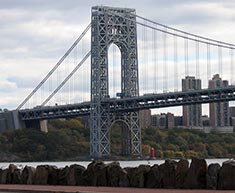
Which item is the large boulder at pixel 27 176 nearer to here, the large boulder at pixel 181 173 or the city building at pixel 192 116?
the large boulder at pixel 181 173

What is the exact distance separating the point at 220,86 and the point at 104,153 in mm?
13815

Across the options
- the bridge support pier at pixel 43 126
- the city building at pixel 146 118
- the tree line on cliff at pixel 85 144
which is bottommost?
the tree line on cliff at pixel 85 144

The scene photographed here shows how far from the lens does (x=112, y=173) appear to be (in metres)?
37.8

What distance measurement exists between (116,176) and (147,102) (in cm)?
5633

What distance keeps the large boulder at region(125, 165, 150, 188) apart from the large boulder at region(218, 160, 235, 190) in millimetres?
3884

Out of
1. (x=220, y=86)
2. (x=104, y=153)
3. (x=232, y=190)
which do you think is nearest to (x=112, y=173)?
(x=232, y=190)

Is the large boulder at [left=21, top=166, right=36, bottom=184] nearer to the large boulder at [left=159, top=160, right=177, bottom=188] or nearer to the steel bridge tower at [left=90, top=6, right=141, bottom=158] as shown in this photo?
the large boulder at [left=159, top=160, right=177, bottom=188]

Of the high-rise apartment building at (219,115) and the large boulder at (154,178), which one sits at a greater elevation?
the high-rise apartment building at (219,115)

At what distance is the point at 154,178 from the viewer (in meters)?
35.8

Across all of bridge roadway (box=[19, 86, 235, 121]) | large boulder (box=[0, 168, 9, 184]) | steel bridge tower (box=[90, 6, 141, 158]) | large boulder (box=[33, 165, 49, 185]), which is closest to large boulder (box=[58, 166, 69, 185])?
large boulder (box=[33, 165, 49, 185])

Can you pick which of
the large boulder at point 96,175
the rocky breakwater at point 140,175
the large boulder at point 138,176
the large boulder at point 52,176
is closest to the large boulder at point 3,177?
the rocky breakwater at point 140,175

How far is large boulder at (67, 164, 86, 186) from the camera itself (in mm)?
38781

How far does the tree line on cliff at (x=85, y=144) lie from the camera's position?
9656 cm

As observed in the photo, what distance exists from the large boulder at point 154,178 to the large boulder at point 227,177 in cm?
309
